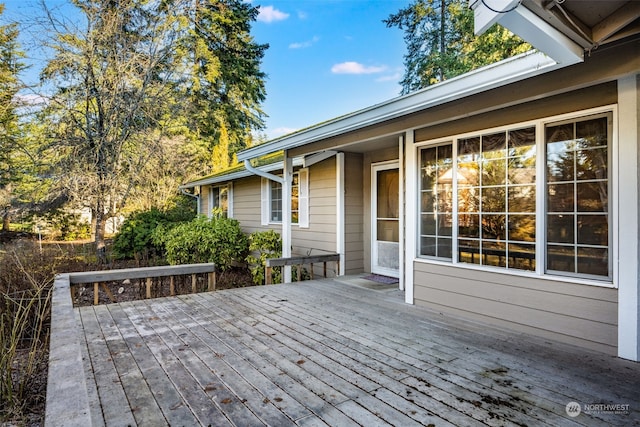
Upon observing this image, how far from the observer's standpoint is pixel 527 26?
1.84 meters

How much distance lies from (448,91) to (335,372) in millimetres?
2501

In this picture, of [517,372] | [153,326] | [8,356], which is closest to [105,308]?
[153,326]

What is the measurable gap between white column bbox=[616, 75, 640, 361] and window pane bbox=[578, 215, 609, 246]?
0.14 meters

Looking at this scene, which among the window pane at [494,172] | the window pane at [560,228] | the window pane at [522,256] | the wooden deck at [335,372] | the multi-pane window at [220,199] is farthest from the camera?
the multi-pane window at [220,199]

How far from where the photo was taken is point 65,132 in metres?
8.08

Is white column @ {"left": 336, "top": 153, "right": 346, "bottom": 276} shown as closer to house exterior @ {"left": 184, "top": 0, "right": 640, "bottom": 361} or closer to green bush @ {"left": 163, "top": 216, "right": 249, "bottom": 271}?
house exterior @ {"left": 184, "top": 0, "right": 640, "bottom": 361}

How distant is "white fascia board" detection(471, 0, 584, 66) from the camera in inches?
68.5

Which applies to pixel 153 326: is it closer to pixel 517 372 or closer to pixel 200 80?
pixel 517 372

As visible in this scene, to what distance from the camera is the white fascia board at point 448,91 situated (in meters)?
2.45

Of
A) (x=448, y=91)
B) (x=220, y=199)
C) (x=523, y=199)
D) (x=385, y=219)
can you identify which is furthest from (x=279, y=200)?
(x=523, y=199)

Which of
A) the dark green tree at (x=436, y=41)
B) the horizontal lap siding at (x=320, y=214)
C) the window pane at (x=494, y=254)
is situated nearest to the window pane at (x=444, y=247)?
the window pane at (x=494, y=254)

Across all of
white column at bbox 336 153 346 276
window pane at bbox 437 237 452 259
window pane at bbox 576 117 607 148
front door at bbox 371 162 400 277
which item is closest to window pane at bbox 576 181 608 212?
window pane at bbox 576 117 607 148

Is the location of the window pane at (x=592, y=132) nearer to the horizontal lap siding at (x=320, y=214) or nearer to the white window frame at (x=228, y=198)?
the horizontal lap siding at (x=320, y=214)

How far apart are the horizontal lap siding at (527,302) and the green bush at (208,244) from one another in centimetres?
438
